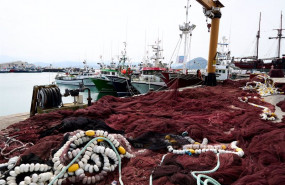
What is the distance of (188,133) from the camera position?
2832 millimetres

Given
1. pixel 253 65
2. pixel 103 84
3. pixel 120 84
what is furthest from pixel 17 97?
pixel 253 65

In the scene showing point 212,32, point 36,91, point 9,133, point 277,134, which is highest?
point 212,32

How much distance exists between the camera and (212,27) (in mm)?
11430

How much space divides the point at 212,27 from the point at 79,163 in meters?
11.7

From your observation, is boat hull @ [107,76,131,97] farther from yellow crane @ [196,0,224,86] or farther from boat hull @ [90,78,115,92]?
yellow crane @ [196,0,224,86]

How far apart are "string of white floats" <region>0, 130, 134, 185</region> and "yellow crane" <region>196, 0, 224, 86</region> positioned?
1031cm

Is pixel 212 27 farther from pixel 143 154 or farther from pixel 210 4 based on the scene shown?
pixel 143 154

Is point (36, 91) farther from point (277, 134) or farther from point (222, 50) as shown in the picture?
point (222, 50)

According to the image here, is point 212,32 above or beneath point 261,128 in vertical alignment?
above

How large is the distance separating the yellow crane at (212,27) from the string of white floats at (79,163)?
10308 mm

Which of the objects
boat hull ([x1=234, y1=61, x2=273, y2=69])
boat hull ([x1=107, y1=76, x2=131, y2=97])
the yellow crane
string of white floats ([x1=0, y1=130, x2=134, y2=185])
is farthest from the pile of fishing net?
boat hull ([x1=234, y1=61, x2=273, y2=69])

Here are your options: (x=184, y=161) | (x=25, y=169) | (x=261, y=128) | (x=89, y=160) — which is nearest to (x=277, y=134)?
(x=261, y=128)

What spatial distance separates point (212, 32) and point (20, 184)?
1202cm

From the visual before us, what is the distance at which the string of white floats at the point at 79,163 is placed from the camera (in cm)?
160
